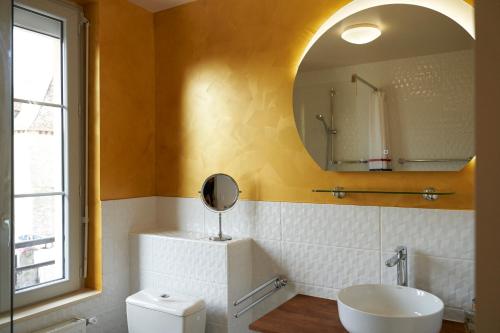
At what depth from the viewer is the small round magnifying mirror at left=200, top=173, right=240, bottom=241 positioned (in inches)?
87.6

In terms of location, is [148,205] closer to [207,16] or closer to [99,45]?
[99,45]

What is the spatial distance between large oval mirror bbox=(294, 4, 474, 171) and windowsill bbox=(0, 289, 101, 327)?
149 centimetres

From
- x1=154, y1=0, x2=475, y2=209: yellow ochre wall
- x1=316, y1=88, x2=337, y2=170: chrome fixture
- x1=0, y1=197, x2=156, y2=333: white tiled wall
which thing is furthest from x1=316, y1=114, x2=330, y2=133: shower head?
x1=0, y1=197, x2=156, y2=333: white tiled wall

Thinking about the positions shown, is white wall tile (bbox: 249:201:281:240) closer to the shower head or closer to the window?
the shower head

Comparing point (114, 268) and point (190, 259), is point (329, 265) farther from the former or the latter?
point (114, 268)

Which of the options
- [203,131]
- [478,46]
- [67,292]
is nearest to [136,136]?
[203,131]

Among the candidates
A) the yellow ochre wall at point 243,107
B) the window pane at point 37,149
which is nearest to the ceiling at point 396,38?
the yellow ochre wall at point 243,107

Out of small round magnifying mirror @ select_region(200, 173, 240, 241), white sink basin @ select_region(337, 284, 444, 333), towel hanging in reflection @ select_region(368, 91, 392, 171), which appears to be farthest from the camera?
small round magnifying mirror @ select_region(200, 173, 240, 241)

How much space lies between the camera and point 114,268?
2404 mm

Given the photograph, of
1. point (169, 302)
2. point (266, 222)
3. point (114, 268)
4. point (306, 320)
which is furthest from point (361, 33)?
point (114, 268)

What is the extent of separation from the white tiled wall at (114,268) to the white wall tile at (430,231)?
1.45 meters

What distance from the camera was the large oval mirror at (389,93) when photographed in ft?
5.72

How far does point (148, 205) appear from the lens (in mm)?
2635

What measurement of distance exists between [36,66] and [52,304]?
4.19 feet
